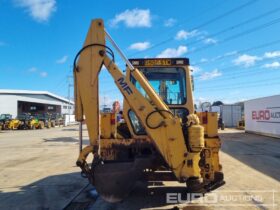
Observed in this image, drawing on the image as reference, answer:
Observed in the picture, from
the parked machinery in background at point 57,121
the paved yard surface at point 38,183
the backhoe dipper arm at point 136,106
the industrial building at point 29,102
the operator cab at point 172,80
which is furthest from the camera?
the parked machinery in background at point 57,121

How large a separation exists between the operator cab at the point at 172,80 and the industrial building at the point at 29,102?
170ft

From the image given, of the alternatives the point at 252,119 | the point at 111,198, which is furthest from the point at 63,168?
the point at 252,119

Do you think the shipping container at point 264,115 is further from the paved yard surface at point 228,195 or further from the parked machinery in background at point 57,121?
the parked machinery in background at point 57,121

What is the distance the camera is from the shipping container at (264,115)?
24609 mm

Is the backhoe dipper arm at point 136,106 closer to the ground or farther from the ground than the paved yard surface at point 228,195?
farther from the ground

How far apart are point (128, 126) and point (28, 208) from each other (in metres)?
2.56

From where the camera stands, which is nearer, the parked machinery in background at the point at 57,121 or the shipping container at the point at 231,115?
the shipping container at the point at 231,115

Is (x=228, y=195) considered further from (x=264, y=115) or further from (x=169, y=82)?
(x=264, y=115)

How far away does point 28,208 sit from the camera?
6570mm

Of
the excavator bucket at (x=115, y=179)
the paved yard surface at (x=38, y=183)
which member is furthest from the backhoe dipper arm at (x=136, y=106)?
the paved yard surface at (x=38, y=183)

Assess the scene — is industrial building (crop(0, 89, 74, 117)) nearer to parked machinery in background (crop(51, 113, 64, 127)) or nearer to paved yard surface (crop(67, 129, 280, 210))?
parked machinery in background (crop(51, 113, 64, 127))

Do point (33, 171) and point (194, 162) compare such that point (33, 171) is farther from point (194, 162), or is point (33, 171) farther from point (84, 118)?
point (194, 162)

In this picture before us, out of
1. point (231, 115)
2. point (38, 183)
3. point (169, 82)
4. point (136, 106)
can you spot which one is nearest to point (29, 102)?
point (231, 115)

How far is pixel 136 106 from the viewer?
576cm
